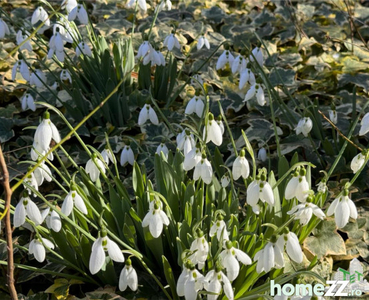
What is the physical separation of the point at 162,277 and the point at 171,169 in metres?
0.41

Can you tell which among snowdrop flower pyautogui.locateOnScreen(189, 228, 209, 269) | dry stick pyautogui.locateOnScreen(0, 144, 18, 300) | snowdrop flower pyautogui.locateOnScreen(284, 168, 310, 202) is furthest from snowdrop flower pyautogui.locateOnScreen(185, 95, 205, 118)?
dry stick pyautogui.locateOnScreen(0, 144, 18, 300)

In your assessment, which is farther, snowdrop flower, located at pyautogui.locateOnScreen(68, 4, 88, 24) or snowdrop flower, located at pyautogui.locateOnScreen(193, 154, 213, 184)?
snowdrop flower, located at pyautogui.locateOnScreen(68, 4, 88, 24)

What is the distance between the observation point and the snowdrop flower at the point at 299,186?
157 centimetres

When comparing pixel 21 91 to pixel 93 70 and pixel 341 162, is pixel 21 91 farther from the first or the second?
pixel 341 162

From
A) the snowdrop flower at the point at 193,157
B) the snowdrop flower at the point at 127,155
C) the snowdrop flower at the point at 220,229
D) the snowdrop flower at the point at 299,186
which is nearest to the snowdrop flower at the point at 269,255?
the snowdrop flower at the point at 220,229

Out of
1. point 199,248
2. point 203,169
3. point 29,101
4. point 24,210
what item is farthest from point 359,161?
point 29,101

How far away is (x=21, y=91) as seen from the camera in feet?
10.3

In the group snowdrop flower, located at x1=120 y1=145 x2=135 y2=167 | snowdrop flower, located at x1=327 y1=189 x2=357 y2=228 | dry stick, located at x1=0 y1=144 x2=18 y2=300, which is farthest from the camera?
snowdrop flower, located at x1=120 y1=145 x2=135 y2=167

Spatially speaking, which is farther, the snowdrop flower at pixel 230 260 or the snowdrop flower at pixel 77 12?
the snowdrop flower at pixel 77 12

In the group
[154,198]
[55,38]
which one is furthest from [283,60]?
[154,198]

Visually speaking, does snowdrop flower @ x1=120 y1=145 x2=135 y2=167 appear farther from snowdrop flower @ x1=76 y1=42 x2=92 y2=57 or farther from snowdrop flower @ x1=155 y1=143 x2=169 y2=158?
snowdrop flower @ x1=76 y1=42 x2=92 y2=57

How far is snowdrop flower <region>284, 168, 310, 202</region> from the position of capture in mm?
1574

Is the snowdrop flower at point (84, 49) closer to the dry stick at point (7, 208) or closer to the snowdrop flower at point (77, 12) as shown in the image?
the snowdrop flower at point (77, 12)

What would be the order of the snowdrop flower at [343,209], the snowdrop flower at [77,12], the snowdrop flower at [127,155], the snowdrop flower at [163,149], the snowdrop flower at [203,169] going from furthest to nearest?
the snowdrop flower at [77,12] < the snowdrop flower at [127,155] < the snowdrop flower at [163,149] < the snowdrop flower at [203,169] < the snowdrop flower at [343,209]
